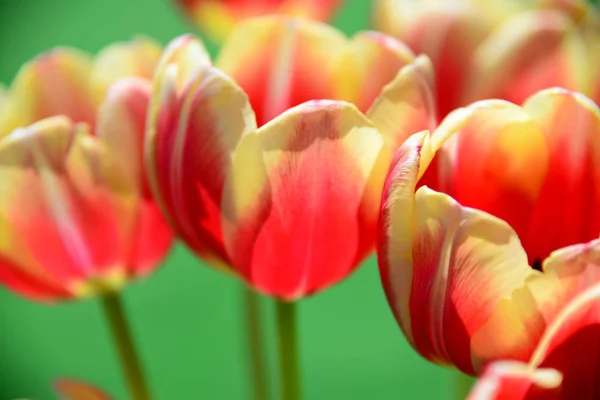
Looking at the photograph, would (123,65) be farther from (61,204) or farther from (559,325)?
(559,325)

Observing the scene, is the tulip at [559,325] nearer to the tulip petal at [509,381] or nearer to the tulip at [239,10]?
the tulip petal at [509,381]

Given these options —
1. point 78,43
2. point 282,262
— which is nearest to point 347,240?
point 282,262

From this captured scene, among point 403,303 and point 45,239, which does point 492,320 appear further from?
point 45,239

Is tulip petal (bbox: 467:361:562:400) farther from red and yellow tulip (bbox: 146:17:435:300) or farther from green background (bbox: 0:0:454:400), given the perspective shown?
green background (bbox: 0:0:454:400)

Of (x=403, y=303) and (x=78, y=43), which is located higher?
(x=403, y=303)

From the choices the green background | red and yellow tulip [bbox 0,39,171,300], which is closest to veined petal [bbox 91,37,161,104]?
red and yellow tulip [bbox 0,39,171,300]

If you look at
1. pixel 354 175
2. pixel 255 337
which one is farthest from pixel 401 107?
pixel 255 337

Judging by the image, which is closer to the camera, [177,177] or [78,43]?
[177,177]

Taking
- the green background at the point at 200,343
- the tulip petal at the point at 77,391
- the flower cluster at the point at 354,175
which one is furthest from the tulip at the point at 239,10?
the green background at the point at 200,343
